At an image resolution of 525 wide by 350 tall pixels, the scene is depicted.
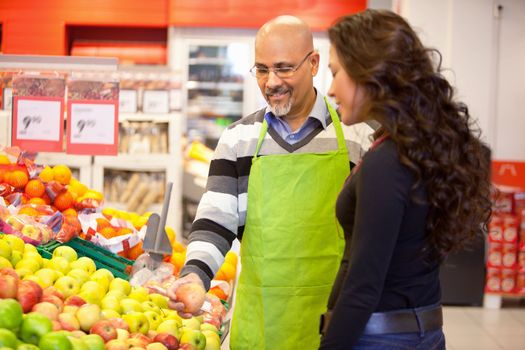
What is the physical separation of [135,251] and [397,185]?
5.91 ft

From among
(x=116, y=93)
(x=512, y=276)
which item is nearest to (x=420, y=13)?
(x=512, y=276)

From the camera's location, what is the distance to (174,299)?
2266 mm

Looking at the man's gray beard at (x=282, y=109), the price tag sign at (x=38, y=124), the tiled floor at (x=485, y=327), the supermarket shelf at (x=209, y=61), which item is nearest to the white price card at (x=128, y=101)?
the price tag sign at (x=38, y=124)

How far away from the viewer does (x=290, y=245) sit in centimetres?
267

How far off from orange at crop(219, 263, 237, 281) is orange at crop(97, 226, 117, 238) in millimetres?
588

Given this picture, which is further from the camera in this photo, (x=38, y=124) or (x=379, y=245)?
(x=38, y=124)

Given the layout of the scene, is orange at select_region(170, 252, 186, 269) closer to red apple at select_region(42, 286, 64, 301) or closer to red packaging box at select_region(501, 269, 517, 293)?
red apple at select_region(42, 286, 64, 301)

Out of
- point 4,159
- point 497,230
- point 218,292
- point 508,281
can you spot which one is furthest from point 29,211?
point 508,281

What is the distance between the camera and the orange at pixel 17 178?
342 cm

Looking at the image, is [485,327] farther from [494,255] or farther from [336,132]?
A: [336,132]

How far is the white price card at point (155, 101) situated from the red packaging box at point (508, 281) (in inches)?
137

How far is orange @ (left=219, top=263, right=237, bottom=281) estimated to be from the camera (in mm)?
3703

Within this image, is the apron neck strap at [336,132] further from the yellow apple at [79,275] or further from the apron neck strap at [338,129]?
the yellow apple at [79,275]

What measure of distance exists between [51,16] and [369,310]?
916 centimetres
